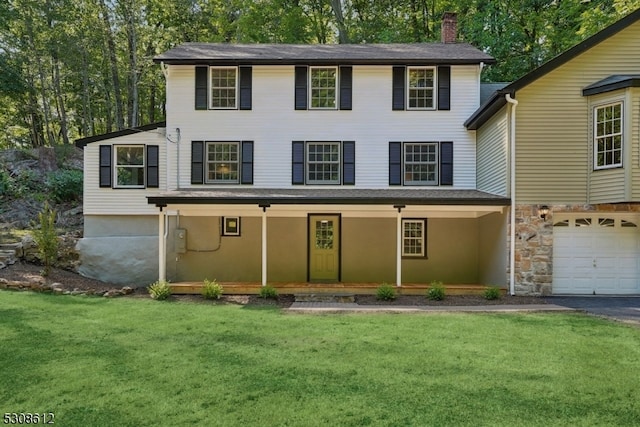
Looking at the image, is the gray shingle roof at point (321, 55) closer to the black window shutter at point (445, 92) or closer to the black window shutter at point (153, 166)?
the black window shutter at point (445, 92)

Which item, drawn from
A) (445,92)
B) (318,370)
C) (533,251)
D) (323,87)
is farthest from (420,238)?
(318,370)

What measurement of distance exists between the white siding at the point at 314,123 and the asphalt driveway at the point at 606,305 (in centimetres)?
469

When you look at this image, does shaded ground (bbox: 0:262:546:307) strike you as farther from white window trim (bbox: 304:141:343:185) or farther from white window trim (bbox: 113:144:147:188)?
white window trim (bbox: 304:141:343:185)

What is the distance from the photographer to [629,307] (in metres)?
10.2

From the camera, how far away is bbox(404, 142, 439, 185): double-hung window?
14562mm

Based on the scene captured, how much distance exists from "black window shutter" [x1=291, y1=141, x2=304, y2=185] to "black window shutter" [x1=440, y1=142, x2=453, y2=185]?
14.2ft

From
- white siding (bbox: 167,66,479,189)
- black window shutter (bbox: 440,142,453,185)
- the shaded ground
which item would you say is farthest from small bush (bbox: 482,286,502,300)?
white siding (bbox: 167,66,479,189)

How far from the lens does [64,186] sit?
1948cm

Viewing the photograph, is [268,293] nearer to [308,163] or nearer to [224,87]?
[308,163]

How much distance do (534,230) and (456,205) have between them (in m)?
2.00

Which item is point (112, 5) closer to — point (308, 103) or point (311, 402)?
point (308, 103)

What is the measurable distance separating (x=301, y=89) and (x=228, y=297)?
6906 mm

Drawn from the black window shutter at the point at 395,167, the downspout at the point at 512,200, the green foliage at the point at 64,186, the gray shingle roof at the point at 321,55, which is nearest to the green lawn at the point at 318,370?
the downspout at the point at 512,200

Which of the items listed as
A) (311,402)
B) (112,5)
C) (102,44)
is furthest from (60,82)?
(311,402)
